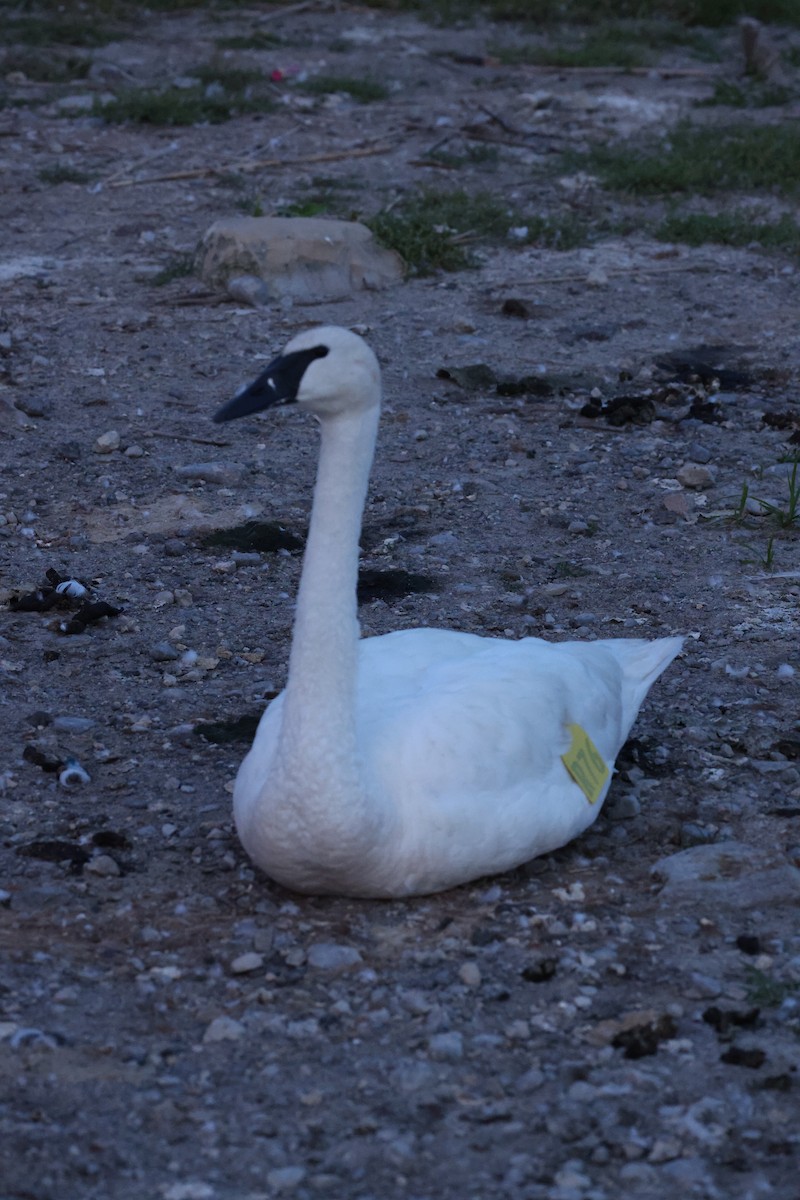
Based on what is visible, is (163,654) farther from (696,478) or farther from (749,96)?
(749,96)

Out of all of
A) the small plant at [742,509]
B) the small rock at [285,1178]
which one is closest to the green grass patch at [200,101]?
the small plant at [742,509]

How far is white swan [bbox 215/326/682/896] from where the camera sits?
3893 mm

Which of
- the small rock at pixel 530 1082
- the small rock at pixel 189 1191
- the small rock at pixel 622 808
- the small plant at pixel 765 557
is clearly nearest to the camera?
the small rock at pixel 189 1191

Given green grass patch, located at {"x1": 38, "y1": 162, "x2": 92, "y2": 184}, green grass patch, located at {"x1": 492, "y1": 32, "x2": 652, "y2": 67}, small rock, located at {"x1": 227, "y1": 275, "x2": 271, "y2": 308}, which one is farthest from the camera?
green grass patch, located at {"x1": 492, "y1": 32, "x2": 652, "y2": 67}

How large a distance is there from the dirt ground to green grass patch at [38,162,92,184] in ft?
0.42

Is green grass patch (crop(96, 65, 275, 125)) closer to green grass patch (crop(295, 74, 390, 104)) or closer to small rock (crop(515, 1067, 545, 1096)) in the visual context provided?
green grass patch (crop(295, 74, 390, 104))

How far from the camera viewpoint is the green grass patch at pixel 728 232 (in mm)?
9953

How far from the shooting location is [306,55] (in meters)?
14.0

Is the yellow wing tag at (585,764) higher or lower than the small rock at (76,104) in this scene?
lower

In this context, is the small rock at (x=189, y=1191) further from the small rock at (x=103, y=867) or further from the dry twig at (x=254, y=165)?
the dry twig at (x=254, y=165)

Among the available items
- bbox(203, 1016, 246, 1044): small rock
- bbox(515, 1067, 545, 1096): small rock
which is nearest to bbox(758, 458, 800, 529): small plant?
bbox(515, 1067, 545, 1096): small rock

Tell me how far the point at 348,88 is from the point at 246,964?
10.2 meters

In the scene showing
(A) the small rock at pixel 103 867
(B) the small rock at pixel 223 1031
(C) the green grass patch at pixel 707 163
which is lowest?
(A) the small rock at pixel 103 867

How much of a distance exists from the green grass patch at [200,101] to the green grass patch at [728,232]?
3.66m
